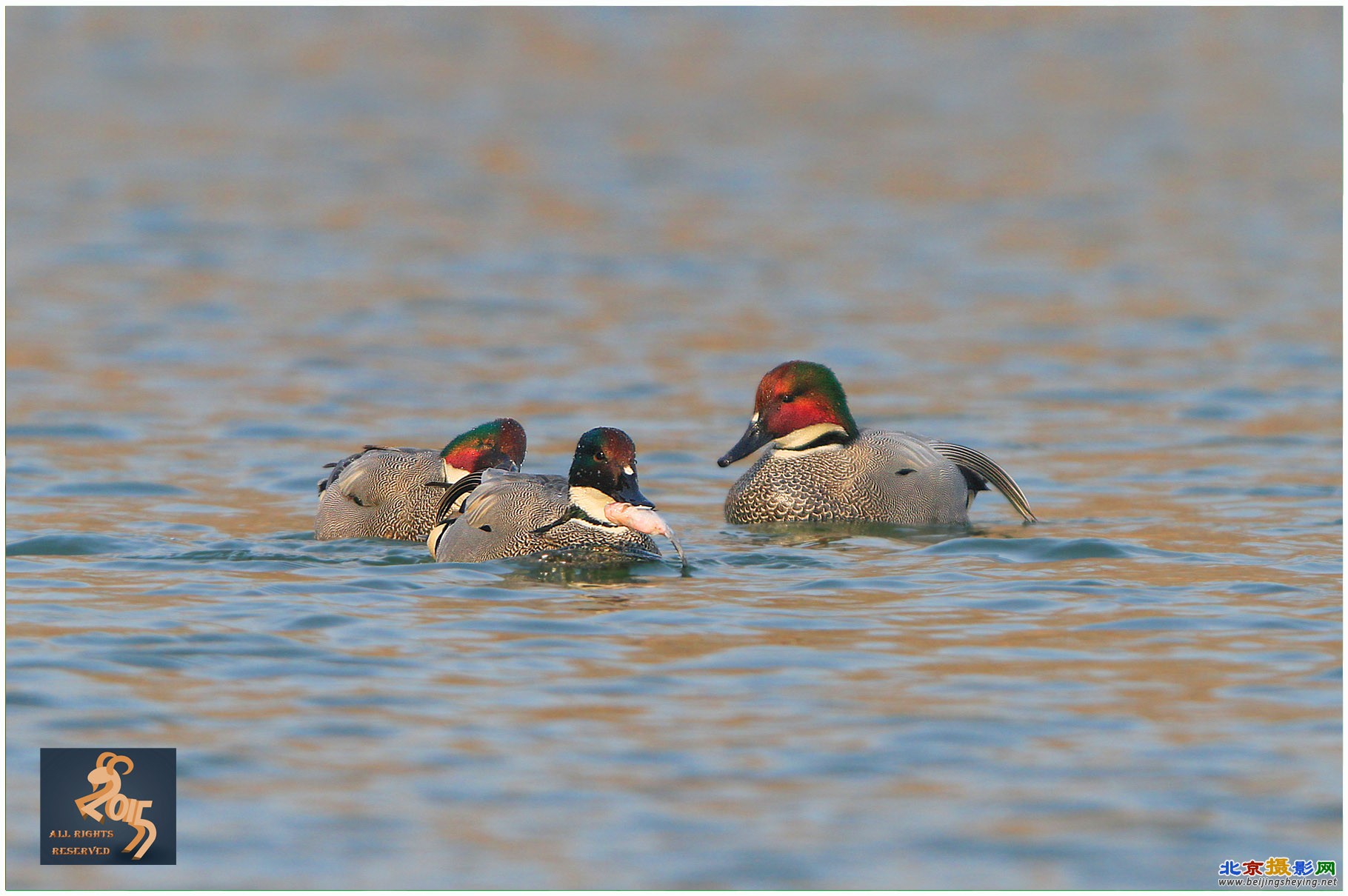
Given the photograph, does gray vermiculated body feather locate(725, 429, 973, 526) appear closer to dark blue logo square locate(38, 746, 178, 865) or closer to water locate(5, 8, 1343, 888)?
water locate(5, 8, 1343, 888)

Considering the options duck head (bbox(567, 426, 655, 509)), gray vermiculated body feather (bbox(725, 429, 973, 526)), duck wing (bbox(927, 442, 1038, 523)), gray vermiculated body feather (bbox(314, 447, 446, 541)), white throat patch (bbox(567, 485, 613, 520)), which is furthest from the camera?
duck wing (bbox(927, 442, 1038, 523))

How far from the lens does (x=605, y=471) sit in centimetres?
984

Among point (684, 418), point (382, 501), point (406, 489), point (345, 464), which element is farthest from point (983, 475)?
point (684, 418)

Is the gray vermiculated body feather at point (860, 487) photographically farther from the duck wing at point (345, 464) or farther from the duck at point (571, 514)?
the duck wing at point (345, 464)

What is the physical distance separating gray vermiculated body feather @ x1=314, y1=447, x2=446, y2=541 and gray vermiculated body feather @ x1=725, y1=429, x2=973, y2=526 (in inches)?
72.5

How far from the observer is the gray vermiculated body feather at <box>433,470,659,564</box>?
1001cm

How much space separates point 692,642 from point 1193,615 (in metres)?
2.28

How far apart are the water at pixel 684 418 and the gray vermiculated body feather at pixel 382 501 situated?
234 mm

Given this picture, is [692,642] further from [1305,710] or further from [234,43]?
[234,43]

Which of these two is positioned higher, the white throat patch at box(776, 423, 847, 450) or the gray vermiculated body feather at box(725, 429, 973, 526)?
the white throat patch at box(776, 423, 847, 450)

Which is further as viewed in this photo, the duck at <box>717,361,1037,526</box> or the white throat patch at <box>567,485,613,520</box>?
the duck at <box>717,361,1037,526</box>

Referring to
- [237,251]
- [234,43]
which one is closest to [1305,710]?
[237,251]

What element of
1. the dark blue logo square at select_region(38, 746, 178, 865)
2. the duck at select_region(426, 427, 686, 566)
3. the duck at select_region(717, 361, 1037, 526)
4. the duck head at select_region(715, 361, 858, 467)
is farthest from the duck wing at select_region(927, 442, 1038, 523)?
the dark blue logo square at select_region(38, 746, 178, 865)

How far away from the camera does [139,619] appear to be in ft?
29.1
